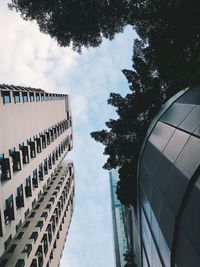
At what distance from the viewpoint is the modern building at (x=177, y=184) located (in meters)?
9.12

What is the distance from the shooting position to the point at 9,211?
24.2 metres

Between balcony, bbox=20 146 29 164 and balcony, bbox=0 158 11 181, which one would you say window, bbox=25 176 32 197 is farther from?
balcony, bbox=0 158 11 181

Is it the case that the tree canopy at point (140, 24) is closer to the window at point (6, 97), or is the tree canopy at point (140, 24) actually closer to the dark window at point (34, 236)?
the window at point (6, 97)

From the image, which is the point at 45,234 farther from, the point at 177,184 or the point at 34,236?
the point at 177,184

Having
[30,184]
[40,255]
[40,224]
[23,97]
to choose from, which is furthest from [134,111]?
[40,255]

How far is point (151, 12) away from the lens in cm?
2002

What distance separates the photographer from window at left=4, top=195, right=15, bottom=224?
2369cm

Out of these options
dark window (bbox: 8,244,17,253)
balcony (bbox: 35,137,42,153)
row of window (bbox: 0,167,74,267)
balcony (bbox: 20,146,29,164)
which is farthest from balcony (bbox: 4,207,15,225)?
balcony (bbox: 35,137,42,153)

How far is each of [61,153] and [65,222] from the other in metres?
14.3

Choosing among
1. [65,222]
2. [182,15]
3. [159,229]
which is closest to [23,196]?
[159,229]

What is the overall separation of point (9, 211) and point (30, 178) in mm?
7601

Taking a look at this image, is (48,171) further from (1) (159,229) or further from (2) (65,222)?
(1) (159,229)

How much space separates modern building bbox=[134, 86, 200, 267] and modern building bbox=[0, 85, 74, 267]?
12737 mm

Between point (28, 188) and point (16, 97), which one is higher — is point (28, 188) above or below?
below
